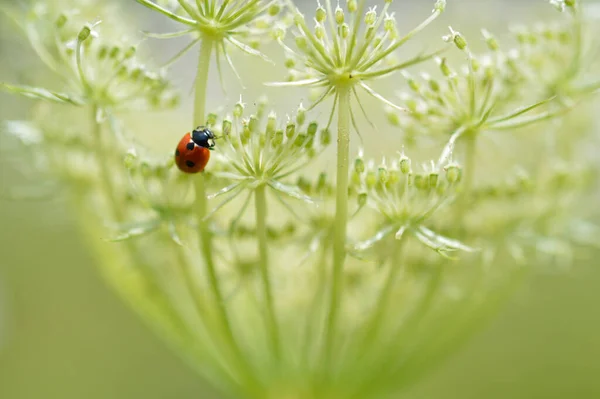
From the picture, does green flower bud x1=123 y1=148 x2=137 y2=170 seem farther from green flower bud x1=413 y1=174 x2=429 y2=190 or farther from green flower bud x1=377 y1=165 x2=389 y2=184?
green flower bud x1=413 y1=174 x2=429 y2=190

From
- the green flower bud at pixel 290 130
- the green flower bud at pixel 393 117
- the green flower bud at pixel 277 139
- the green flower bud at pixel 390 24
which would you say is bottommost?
the green flower bud at pixel 277 139

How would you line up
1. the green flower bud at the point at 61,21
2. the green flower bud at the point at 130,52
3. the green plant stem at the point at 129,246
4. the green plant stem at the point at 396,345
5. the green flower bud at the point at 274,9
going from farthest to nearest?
the green plant stem at the point at 396,345 < the green plant stem at the point at 129,246 < the green flower bud at the point at 61,21 < the green flower bud at the point at 130,52 < the green flower bud at the point at 274,9

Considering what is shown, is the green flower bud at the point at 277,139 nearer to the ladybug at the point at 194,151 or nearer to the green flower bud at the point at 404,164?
the ladybug at the point at 194,151

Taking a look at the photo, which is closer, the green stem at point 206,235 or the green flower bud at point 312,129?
the green flower bud at point 312,129

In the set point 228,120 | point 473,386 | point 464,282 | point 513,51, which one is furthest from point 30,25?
point 473,386

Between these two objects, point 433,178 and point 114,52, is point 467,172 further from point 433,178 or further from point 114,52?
point 114,52

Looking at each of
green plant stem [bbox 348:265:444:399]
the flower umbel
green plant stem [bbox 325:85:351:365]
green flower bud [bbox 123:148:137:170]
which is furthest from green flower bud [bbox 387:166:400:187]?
green flower bud [bbox 123:148:137:170]

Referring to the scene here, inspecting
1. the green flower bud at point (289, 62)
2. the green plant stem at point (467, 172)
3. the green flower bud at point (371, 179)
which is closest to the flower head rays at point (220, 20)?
the green flower bud at point (289, 62)
